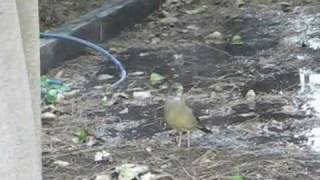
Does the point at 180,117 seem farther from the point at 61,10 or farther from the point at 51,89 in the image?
the point at 61,10

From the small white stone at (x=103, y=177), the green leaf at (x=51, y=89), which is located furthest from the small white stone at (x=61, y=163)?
the green leaf at (x=51, y=89)

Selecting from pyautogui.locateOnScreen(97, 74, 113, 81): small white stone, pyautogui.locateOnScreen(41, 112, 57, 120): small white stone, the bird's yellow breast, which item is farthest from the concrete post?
pyautogui.locateOnScreen(97, 74, 113, 81): small white stone

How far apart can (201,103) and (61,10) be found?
3241mm

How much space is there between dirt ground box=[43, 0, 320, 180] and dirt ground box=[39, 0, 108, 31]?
1.84 feet

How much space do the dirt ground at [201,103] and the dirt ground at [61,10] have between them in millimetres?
561

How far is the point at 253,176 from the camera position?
380 centimetres

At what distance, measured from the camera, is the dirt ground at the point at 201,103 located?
4031mm

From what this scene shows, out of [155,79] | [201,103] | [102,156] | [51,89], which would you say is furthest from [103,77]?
[102,156]

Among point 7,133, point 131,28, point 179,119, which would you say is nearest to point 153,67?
point 131,28

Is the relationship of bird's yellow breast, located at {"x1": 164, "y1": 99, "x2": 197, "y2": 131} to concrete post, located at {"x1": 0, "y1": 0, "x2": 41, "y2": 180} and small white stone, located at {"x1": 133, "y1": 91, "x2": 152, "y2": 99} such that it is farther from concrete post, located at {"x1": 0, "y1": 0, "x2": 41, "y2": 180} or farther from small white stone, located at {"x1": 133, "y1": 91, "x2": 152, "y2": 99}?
concrete post, located at {"x1": 0, "y1": 0, "x2": 41, "y2": 180}

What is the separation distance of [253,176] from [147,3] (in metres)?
4.95

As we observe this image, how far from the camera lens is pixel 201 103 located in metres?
5.12

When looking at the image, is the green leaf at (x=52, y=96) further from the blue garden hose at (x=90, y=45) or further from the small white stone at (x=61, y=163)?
the small white stone at (x=61, y=163)

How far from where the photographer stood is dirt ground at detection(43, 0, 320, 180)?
13.2 feet
